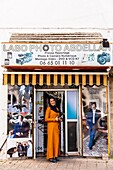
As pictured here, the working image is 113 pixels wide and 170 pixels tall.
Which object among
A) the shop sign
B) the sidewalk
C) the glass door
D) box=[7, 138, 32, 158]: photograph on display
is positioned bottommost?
the sidewalk

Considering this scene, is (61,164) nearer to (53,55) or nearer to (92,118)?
(92,118)

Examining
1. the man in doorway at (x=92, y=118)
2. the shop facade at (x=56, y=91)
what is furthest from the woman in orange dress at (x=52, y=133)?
the man in doorway at (x=92, y=118)

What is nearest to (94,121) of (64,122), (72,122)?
(72,122)

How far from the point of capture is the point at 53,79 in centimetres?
1396

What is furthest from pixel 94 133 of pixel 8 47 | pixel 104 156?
pixel 8 47

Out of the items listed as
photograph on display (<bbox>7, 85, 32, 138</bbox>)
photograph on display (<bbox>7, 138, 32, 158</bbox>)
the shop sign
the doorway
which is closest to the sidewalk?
photograph on display (<bbox>7, 138, 32, 158</bbox>)

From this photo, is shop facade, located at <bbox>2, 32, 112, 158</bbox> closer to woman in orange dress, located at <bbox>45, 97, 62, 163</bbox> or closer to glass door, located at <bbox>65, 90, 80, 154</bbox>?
glass door, located at <bbox>65, 90, 80, 154</bbox>

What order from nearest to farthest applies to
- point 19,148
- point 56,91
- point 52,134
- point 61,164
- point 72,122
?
point 61,164 → point 52,134 → point 19,148 → point 72,122 → point 56,91

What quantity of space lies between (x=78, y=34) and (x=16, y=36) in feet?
8.26

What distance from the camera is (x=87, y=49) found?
515 inches

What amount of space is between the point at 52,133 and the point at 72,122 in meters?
1.58

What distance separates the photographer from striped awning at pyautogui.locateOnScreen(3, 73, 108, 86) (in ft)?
45.5

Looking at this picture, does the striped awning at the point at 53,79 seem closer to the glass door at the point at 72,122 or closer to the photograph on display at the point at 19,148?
the glass door at the point at 72,122

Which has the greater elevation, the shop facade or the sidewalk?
the shop facade
